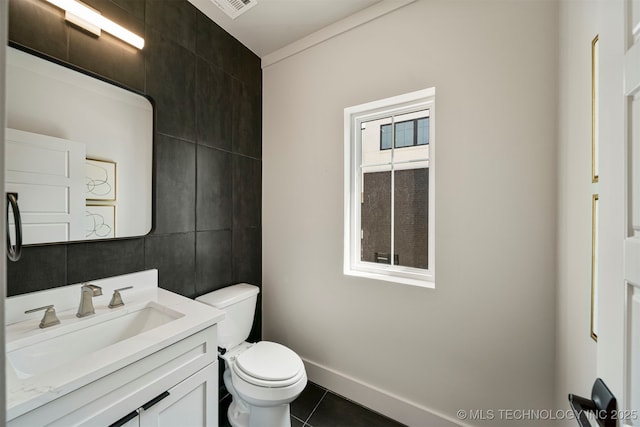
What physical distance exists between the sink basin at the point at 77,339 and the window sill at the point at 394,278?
1.03 meters

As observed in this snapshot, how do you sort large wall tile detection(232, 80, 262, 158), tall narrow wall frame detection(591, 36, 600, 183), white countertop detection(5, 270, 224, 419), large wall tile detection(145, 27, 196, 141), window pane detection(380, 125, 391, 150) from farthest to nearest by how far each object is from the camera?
large wall tile detection(232, 80, 262, 158), window pane detection(380, 125, 391, 150), large wall tile detection(145, 27, 196, 141), tall narrow wall frame detection(591, 36, 600, 183), white countertop detection(5, 270, 224, 419)

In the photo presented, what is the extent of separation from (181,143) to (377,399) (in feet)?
6.50

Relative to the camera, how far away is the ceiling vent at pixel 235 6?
1.46 m

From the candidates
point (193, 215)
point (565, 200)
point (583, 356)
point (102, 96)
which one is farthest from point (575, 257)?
point (102, 96)

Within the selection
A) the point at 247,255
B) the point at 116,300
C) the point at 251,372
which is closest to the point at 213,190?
the point at 247,255

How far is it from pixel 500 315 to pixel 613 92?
1.06 meters

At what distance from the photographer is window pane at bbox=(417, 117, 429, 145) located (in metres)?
1.51

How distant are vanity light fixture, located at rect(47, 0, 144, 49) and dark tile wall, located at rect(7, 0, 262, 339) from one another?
35 millimetres

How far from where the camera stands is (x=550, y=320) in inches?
43.0

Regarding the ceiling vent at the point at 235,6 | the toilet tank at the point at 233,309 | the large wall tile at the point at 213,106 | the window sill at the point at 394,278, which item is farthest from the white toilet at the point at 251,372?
the ceiling vent at the point at 235,6

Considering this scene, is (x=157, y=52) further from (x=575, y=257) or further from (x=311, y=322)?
(x=575, y=257)

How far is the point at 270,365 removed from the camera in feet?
4.24

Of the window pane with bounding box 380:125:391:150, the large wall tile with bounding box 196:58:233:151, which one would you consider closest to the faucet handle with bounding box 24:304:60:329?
the large wall tile with bounding box 196:58:233:151

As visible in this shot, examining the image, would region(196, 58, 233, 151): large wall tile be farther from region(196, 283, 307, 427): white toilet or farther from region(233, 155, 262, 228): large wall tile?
region(196, 283, 307, 427): white toilet
